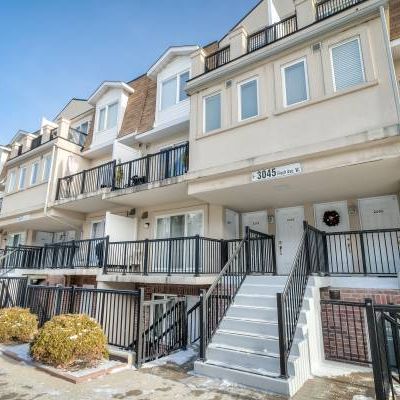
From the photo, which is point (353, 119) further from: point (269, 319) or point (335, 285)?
point (269, 319)

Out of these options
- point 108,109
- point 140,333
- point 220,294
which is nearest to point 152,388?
point 140,333

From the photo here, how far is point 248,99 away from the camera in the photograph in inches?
367

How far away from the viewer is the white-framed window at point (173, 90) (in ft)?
42.6

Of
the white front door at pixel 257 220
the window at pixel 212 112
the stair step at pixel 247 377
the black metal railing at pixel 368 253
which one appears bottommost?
the stair step at pixel 247 377

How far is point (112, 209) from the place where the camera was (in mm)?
14359

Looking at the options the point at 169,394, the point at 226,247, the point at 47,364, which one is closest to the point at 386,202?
the point at 226,247

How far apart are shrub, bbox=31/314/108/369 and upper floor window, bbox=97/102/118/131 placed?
11334mm

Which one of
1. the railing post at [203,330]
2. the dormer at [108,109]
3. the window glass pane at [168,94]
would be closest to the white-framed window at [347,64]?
the railing post at [203,330]

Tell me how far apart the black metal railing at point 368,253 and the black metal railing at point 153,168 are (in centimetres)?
553

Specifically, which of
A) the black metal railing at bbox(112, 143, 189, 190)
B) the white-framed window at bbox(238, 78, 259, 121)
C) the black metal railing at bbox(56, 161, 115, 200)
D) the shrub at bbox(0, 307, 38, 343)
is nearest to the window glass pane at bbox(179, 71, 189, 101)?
the black metal railing at bbox(112, 143, 189, 190)

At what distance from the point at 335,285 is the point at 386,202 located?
135 inches

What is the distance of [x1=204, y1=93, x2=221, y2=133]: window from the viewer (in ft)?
32.3

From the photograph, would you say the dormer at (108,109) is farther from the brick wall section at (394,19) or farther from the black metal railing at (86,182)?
the brick wall section at (394,19)

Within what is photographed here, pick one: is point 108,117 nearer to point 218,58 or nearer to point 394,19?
point 218,58
